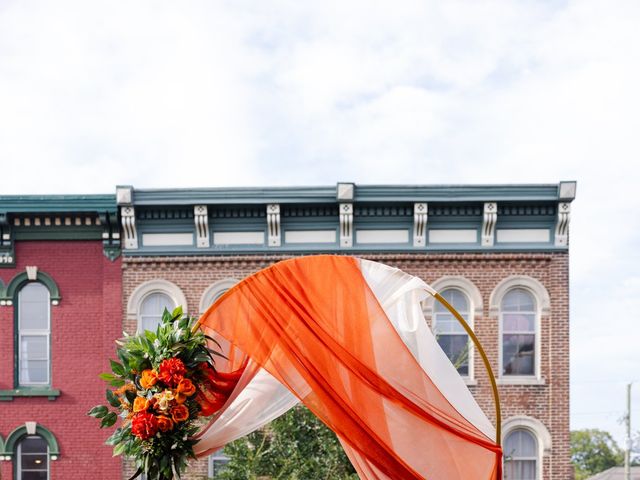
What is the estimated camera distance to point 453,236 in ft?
49.0

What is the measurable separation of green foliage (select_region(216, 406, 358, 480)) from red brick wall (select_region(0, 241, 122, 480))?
3624 mm

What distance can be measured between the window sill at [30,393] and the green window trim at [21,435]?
23.7 inches

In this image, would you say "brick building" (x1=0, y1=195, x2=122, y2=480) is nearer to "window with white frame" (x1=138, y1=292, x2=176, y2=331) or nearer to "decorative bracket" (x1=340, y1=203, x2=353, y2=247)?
"window with white frame" (x1=138, y1=292, x2=176, y2=331)

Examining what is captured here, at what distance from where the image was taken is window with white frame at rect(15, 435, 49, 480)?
14.9 meters

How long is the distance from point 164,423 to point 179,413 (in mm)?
171

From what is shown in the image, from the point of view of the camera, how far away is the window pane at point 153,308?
1495 centimetres

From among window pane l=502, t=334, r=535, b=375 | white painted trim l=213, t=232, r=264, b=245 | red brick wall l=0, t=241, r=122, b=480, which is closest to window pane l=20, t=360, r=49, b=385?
red brick wall l=0, t=241, r=122, b=480

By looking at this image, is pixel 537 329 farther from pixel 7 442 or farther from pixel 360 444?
pixel 7 442

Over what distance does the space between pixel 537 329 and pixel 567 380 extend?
3.71 ft

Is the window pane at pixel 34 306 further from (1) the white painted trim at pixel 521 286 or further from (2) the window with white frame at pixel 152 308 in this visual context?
(1) the white painted trim at pixel 521 286

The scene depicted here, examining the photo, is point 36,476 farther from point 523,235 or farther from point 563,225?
point 563,225

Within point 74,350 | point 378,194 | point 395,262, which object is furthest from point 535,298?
point 74,350

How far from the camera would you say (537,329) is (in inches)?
583

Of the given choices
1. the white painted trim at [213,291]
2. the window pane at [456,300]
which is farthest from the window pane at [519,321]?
the white painted trim at [213,291]
